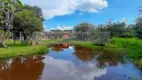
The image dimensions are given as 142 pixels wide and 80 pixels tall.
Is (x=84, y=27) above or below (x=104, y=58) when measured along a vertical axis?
above

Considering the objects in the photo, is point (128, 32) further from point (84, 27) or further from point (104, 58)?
point (104, 58)

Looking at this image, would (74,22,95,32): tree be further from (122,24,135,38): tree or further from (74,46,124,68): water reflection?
(74,46,124,68): water reflection

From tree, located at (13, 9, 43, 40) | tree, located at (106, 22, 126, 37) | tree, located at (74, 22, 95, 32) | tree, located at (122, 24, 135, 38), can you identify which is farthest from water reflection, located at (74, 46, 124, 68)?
tree, located at (74, 22, 95, 32)

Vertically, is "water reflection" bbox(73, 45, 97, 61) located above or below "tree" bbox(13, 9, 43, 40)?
below

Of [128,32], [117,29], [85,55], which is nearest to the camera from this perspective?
[85,55]

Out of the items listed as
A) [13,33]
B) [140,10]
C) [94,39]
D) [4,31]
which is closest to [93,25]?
[94,39]

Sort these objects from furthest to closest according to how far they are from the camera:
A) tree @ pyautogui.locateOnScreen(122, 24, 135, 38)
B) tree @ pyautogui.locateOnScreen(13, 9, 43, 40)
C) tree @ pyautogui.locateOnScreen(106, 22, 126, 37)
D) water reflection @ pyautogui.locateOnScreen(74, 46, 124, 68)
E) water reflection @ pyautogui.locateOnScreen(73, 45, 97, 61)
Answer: tree @ pyautogui.locateOnScreen(106, 22, 126, 37) → tree @ pyautogui.locateOnScreen(122, 24, 135, 38) → tree @ pyautogui.locateOnScreen(13, 9, 43, 40) → water reflection @ pyautogui.locateOnScreen(73, 45, 97, 61) → water reflection @ pyautogui.locateOnScreen(74, 46, 124, 68)

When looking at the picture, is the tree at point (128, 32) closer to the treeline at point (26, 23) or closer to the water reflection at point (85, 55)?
the water reflection at point (85, 55)

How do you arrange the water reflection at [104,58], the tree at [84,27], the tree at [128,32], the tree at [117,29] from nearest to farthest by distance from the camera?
the water reflection at [104,58] < the tree at [128,32] < the tree at [117,29] < the tree at [84,27]

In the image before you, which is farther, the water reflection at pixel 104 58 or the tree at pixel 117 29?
the tree at pixel 117 29

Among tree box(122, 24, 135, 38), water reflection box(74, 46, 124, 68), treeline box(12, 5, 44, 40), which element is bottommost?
water reflection box(74, 46, 124, 68)

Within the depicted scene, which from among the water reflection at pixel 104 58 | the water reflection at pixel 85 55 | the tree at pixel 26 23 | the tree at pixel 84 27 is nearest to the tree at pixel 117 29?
the tree at pixel 84 27

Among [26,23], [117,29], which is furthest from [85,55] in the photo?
[117,29]

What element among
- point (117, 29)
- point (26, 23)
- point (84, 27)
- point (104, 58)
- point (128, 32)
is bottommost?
point (104, 58)
